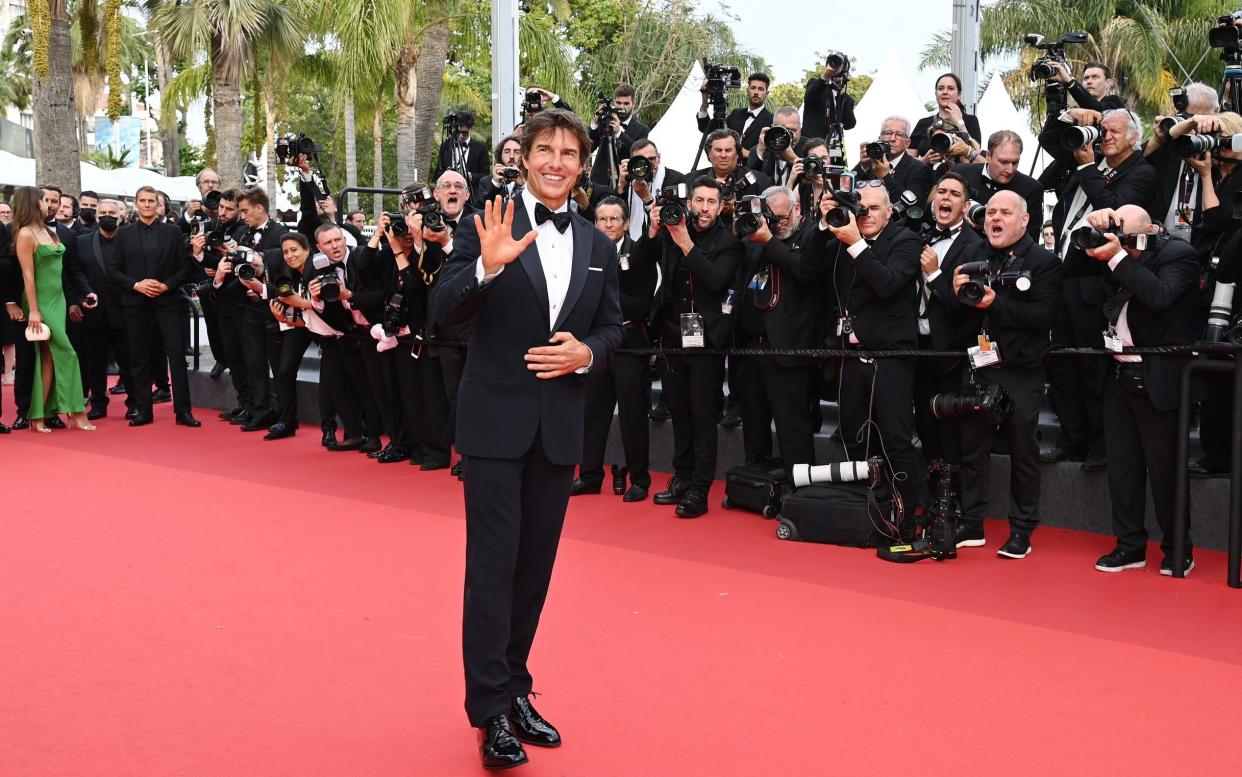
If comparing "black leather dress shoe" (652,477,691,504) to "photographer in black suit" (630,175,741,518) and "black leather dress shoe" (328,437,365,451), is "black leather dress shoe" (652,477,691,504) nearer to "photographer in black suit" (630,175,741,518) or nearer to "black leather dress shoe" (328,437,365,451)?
"photographer in black suit" (630,175,741,518)

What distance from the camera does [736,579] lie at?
17.8 ft

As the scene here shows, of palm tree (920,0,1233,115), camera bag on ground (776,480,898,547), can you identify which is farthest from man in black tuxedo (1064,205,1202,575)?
palm tree (920,0,1233,115)

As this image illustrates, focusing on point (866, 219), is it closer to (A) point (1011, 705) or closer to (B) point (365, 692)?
(A) point (1011, 705)

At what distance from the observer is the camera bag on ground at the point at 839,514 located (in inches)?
238

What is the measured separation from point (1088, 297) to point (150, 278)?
7040mm

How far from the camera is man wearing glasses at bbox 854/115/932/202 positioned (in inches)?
291

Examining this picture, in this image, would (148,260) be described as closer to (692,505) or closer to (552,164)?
(692,505)

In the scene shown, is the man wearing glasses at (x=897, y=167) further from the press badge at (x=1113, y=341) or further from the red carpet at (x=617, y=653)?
the red carpet at (x=617, y=653)

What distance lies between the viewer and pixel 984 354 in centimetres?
591

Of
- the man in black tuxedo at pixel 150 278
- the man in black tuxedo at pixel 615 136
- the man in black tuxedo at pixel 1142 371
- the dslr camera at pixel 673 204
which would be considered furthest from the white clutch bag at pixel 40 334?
the man in black tuxedo at pixel 1142 371

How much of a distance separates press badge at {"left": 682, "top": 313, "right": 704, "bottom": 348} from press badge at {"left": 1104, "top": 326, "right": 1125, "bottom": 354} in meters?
2.08

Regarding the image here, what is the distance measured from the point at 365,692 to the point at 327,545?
2.14 m

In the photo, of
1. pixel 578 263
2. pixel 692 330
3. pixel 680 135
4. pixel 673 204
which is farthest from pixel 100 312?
pixel 680 135

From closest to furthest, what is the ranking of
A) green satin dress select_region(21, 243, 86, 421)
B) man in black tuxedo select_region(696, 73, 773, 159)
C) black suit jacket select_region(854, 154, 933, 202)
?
black suit jacket select_region(854, 154, 933, 202) < man in black tuxedo select_region(696, 73, 773, 159) < green satin dress select_region(21, 243, 86, 421)
